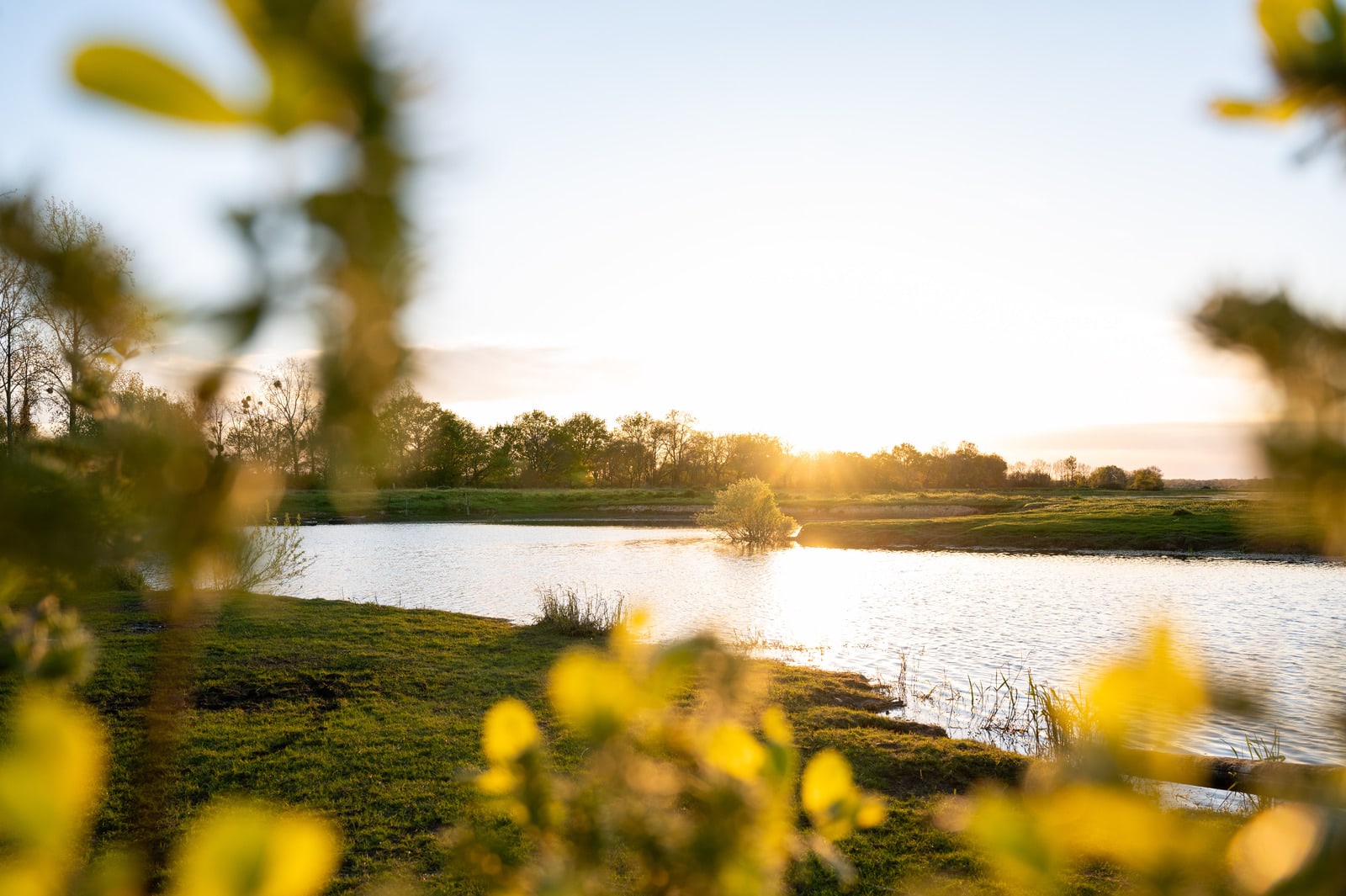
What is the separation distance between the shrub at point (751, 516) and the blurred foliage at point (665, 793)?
2917 centimetres

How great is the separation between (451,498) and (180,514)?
58.2m

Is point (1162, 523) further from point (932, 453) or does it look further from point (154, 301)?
point (932, 453)

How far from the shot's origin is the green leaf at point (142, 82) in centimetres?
39

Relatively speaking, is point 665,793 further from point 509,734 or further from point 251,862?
point 251,862

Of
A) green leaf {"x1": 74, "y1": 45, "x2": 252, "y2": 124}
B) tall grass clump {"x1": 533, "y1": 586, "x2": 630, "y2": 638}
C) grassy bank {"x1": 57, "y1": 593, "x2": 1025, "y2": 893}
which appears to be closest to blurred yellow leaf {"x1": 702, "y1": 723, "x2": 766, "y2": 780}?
green leaf {"x1": 74, "y1": 45, "x2": 252, "y2": 124}

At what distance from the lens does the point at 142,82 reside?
15.5 inches

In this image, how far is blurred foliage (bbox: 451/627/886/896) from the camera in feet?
1.76

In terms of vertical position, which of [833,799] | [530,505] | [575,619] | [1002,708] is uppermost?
[833,799]

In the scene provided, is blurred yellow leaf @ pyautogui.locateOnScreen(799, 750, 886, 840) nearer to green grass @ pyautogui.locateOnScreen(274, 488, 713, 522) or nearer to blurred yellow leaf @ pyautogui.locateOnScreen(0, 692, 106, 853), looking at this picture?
blurred yellow leaf @ pyautogui.locateOnScreen(0, 692, 106, 853)

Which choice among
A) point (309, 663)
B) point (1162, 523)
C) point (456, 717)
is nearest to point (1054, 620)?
point (456, 717)

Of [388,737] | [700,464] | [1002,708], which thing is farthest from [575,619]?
[700,464]

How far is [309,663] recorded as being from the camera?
9477 millimetres

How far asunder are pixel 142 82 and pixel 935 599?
61.5ft

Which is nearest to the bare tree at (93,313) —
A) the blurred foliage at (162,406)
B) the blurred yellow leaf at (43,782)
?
the blurred foliage at (162,406)
